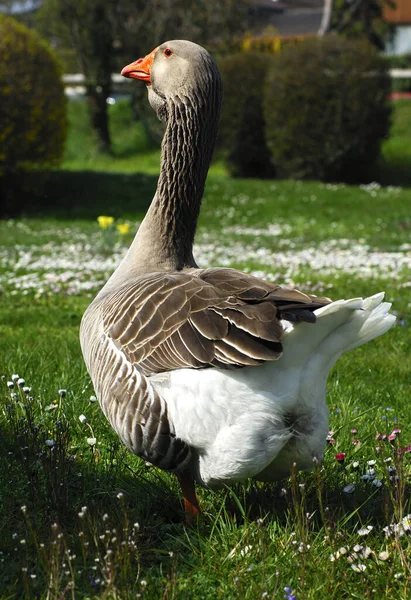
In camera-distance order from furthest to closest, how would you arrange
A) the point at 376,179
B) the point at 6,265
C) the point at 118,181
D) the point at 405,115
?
the point at 405,115, the point at 376,179, the point at 118,181, the point at 6,265

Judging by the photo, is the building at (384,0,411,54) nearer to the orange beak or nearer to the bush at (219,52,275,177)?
the bush at (219,52,275,177)

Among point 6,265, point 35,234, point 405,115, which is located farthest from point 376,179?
point 6,265

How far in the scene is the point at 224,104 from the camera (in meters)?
22.0

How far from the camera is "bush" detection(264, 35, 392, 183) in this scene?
64.0ft

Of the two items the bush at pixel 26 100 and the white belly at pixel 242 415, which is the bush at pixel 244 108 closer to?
the bush at pixel 26 100

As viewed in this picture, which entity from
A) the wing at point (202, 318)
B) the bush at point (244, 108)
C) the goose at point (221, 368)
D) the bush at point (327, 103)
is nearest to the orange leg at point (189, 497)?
the goose at point (221, 368)

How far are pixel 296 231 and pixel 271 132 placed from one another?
7.35 m

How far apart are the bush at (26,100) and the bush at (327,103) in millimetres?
6100

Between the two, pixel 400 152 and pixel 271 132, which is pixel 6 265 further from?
pixel 400 152

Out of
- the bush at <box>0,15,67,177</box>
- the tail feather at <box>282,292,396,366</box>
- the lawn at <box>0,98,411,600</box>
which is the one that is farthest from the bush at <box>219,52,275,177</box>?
the tail feather at <box>282,292,396,366</box>

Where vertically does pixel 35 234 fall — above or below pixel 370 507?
below

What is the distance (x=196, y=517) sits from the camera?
9.94 ft

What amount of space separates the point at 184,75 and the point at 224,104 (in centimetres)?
1911

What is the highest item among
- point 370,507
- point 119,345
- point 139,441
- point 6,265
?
point 119,345
